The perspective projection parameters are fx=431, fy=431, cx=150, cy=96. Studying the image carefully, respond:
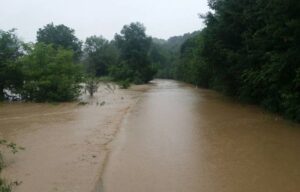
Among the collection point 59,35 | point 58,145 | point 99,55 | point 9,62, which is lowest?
point 58,145

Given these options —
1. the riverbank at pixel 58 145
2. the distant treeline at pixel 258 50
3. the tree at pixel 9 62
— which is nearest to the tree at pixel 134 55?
the distant treeline at pixel 258 50

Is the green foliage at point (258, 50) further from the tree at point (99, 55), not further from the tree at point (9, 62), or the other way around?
the tree at point (99, 55)

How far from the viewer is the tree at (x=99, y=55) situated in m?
87.0

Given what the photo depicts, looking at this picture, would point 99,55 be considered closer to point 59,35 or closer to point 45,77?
point 59,35

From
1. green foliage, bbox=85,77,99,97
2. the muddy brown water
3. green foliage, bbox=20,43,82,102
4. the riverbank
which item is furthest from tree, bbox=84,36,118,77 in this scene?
the muddy brown water

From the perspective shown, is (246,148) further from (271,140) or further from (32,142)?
(32,142)

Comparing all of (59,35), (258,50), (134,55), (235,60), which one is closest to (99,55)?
(59,35)

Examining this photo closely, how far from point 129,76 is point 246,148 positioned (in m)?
59.8

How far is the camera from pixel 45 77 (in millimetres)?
29188

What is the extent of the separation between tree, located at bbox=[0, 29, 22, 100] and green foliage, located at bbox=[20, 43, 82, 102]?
638 mm

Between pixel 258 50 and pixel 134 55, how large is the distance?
55.8m

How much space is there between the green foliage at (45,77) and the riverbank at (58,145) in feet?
14.1

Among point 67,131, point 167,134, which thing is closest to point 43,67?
point 67,131

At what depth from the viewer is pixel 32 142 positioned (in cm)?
1393
